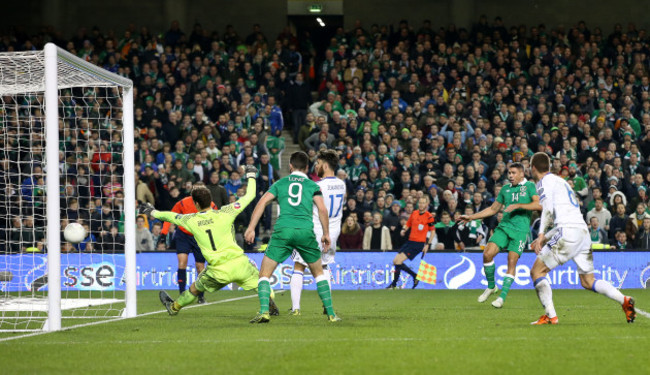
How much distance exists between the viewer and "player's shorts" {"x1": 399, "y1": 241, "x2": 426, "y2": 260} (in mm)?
21047

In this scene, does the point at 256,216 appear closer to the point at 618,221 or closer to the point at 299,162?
the point at 299,162

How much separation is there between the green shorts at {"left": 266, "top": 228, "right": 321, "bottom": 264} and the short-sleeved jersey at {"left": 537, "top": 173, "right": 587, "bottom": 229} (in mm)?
2742

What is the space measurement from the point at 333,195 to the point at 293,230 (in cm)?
184

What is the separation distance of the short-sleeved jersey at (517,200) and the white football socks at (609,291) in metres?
4.30

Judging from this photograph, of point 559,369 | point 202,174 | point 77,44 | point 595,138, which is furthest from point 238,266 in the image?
point 77,44

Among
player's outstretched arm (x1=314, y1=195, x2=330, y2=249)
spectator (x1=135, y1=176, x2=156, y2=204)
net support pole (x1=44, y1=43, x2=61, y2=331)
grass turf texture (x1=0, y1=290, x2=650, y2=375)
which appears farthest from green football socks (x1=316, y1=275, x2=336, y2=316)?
spectator (x1=135, y1=176, x2=156, y2=204)

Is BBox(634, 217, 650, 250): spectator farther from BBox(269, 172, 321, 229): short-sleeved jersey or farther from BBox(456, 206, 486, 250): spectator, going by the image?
BBox(269, 172, 321, 229): short-sleeved jersey

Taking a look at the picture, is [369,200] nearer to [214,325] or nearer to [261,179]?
[261,179]

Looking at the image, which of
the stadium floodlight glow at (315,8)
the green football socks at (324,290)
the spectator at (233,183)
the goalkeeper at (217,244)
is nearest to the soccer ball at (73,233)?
the goalkeeper at (217,244)

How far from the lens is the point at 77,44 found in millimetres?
29859

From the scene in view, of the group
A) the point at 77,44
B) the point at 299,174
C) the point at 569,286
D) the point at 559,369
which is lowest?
the point at 569,286

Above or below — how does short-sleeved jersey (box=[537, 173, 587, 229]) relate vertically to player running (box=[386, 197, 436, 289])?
above

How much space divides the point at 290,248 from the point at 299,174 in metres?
0.90

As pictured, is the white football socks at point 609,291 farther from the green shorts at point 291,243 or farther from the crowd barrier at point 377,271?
the crowd barrier at point 377,271
